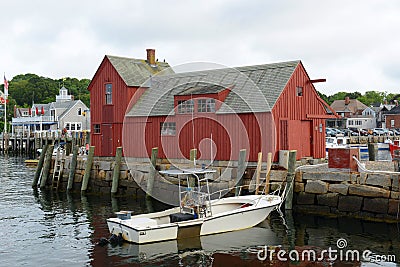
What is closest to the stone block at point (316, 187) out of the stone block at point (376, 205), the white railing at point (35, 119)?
the stone block at point (376, 205)

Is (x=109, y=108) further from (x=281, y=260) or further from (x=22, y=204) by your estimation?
(x=281, y=260)

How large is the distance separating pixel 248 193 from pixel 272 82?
22.5 ft

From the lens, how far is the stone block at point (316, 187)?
19641 millimetres

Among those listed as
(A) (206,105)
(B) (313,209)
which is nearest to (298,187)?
(B) (313,209)

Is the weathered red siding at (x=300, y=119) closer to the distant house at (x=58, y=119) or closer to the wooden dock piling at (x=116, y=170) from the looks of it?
the wooden dock piling at (x=116, y=170)

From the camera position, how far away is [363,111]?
101500 millimetres

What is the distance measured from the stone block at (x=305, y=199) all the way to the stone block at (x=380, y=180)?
2.49 m

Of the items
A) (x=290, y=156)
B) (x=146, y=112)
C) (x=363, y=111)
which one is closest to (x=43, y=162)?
(x=146, y=112)

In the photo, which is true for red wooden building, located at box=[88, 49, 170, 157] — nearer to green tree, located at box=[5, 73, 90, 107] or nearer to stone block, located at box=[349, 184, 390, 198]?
stone block, located at box=[349, 184, 390, 198]

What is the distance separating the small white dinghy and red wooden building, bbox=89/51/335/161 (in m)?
5.61

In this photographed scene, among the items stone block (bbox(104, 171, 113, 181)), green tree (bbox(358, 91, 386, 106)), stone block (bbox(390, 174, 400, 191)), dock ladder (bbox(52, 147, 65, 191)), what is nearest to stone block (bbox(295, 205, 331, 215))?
stone block (bbox(390, 174, 400, 191))

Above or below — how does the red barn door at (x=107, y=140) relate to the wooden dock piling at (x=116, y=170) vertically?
above

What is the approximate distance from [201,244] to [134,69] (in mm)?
17774

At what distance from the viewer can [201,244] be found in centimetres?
1641
